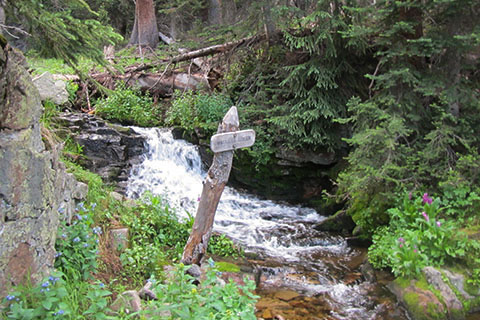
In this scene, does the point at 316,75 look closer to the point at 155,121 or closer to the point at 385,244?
the point at 385,244

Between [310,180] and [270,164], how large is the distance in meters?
1.11

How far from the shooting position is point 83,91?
481 inches

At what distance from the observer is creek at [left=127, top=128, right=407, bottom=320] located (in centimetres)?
547

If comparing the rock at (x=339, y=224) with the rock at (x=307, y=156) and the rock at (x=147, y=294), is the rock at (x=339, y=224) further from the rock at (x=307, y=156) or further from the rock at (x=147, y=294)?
the rock at (x=147, y=294)

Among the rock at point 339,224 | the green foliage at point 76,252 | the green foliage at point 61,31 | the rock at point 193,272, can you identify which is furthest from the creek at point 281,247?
the green foliage at point 61,31

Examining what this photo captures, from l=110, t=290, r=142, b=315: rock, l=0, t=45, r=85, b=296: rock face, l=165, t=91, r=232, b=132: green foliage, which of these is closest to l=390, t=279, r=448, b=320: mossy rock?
l=110, t=290, r=142, b=315: rock

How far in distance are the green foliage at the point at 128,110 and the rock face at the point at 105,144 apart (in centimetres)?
72

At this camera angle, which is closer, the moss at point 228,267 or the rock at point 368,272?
the moss at point 228,267

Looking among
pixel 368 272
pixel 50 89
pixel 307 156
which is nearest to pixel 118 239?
pixel 368 272

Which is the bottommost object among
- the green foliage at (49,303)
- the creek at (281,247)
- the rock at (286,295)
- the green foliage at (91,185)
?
A: the rock at (286,295)

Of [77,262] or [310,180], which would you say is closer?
[77,262]

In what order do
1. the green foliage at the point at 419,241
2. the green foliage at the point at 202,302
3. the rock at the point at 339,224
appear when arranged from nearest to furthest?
1. the green foliage at the point at 202,302
2. the green foliage at the point at 419,241
3. the rock at the point at 339,224

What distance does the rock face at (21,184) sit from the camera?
328cm

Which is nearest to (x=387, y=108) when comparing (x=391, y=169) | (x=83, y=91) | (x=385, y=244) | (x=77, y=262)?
(x=391, y=169)
